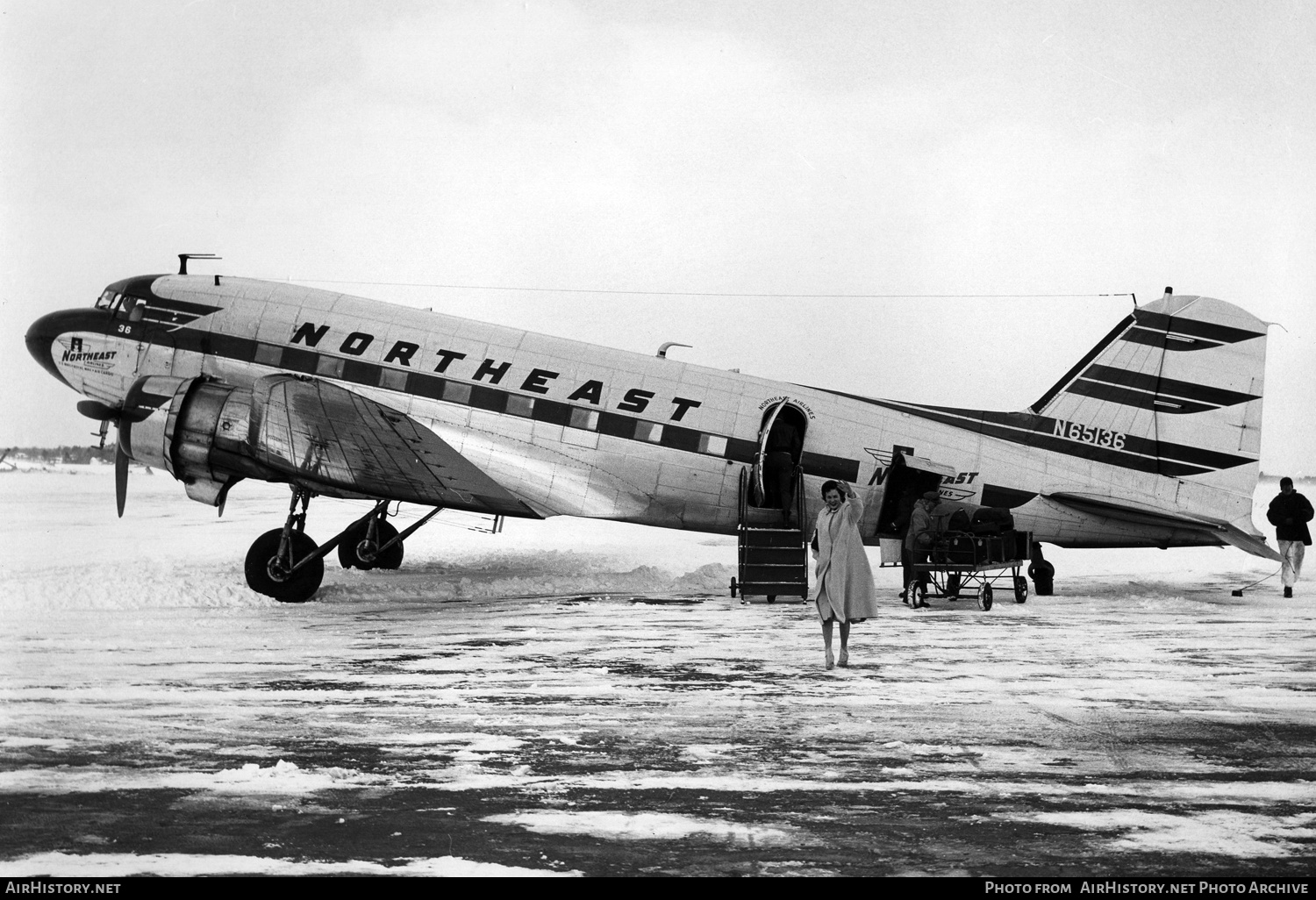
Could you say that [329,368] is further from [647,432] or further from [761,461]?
[761,461]

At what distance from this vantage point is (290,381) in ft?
43.0

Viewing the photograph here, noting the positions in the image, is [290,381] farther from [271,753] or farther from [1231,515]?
[1231,515]

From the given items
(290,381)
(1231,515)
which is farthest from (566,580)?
(1231,515)

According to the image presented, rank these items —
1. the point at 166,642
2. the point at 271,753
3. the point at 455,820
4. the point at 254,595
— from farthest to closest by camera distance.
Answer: the point at 254,595, the point at 166,642, the point at 271,753, the point at 455,820

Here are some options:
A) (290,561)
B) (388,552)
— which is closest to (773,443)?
(290,561)

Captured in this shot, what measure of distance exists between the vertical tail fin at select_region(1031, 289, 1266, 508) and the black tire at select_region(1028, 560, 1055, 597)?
1.94 meters

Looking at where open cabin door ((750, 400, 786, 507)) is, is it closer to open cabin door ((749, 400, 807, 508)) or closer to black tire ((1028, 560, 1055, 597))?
open cabin door ((749, 400, 807, 508))

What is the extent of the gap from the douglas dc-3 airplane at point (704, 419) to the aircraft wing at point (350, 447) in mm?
90

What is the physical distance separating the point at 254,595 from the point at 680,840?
10.8 m

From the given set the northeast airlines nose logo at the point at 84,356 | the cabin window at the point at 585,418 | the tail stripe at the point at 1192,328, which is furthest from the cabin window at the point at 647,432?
the northeast airlines nose logo at the point at 84,356

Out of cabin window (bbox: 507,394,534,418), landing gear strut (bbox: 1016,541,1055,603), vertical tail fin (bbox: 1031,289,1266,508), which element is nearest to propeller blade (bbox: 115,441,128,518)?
cabin window (bbox: 507,394,534,418)

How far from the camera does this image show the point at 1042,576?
52.1ft

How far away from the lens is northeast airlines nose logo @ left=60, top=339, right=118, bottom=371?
52.2 ft

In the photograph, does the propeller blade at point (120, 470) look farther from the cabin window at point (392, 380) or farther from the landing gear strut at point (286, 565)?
the cabin window at point (392, 380)
